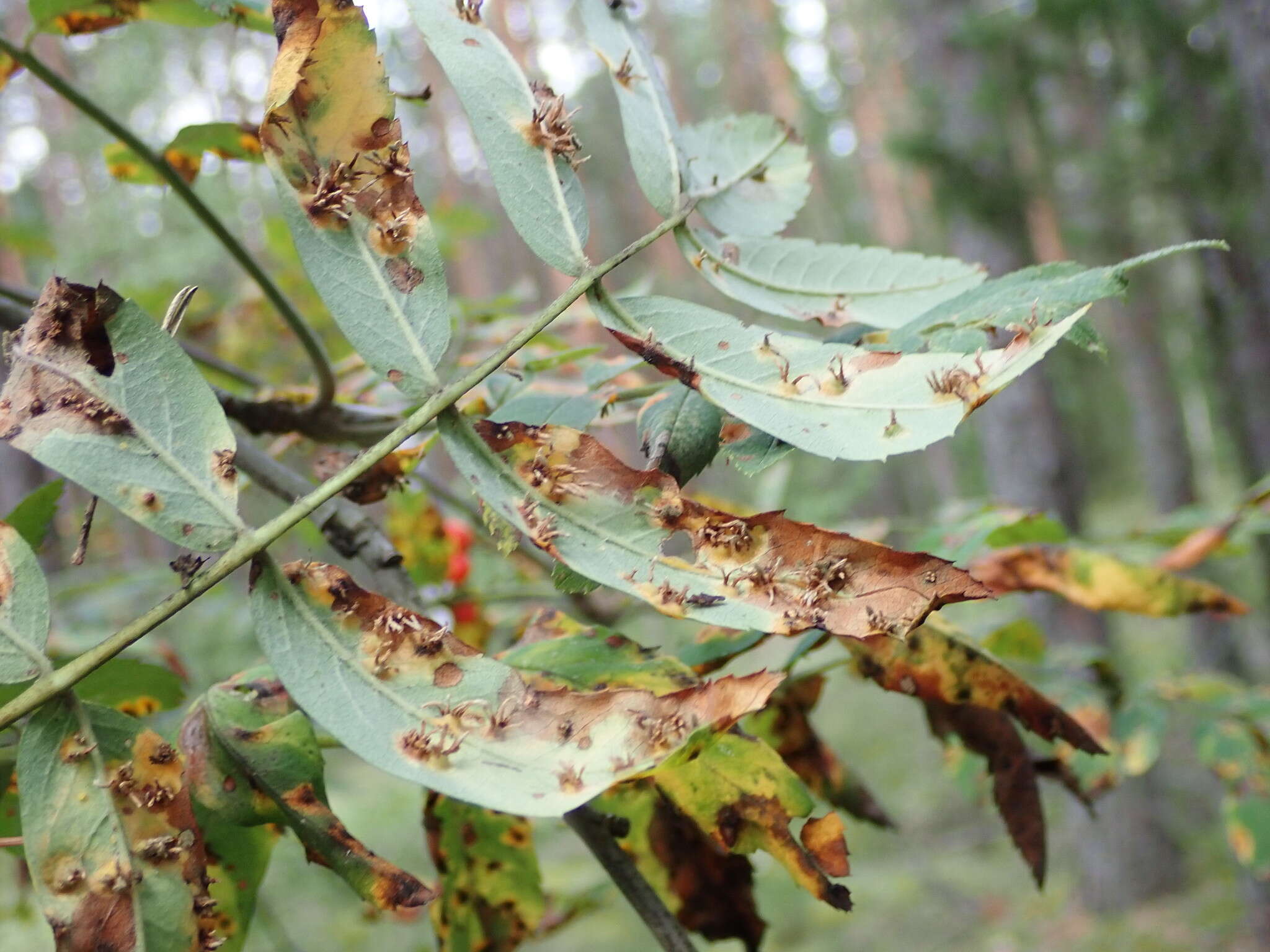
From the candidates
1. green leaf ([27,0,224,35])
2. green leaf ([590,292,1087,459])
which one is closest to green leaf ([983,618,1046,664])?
green leaf ([590,292,1087,459])

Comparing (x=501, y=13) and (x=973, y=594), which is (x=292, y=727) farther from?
(x=501, y=13)

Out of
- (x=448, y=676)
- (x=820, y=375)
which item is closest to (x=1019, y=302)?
(x=820, y=375)

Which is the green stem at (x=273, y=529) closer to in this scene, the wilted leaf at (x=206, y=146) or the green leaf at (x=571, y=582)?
the green leaf at (x=571, y=582)

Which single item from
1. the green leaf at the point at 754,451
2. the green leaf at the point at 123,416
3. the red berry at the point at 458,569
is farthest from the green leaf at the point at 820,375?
the red berry at the point at 458,569

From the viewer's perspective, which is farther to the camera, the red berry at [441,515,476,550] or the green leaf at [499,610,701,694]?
the red berry at [441,515,476,550]

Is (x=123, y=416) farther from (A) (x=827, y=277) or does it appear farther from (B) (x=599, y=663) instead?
→ (A) (x=827, y=277)

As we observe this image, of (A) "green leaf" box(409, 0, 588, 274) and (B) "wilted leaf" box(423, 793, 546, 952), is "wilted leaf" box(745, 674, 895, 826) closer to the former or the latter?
(B) "wilted leaf" box(423, 793, 546, 952)

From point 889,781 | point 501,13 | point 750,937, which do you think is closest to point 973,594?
point 750,937
